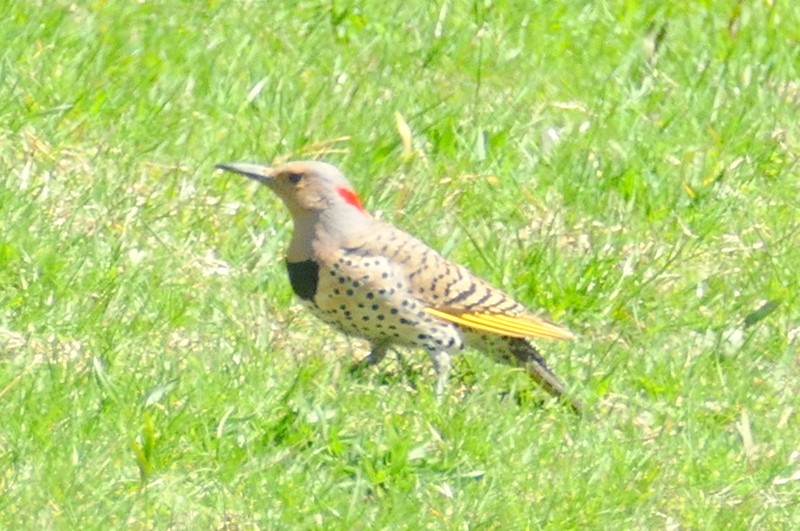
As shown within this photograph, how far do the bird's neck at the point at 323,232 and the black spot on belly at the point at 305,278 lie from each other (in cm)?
3

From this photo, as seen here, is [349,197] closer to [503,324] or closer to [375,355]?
[375,355]

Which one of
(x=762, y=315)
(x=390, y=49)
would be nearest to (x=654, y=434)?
(x=762, y=315)

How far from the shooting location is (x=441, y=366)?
24.9 feet

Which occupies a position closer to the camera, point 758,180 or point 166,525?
point 166,525

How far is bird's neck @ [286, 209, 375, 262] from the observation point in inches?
303

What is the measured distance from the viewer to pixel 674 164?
9578mm

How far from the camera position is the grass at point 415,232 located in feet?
21.8

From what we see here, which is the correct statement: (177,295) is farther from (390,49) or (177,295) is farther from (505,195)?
(390,49)

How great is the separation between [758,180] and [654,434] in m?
2.49

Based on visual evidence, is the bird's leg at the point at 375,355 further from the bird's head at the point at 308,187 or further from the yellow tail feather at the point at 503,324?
the bird's head at the point at 308,187

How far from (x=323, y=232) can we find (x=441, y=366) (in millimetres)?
641

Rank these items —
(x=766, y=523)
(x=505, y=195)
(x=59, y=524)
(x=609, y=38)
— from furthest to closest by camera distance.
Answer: (x=609, y=38)
(x=505, y=195)
(x=766, y=523)
(x=59, y=524)

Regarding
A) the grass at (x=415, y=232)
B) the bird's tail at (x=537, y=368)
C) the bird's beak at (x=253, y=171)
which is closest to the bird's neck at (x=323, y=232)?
Result: the bird's beak at (x=253, y=171)

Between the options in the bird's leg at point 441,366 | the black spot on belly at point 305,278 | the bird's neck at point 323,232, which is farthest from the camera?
the bird's neck at point 323,232
